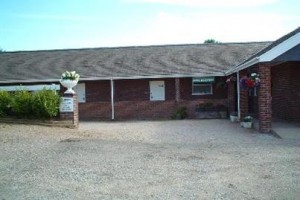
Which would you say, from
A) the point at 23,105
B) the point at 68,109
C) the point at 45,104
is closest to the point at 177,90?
the point at 68,109

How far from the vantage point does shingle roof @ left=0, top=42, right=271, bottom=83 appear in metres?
27.1

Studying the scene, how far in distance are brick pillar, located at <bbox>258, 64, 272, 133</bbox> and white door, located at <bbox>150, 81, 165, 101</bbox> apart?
1156 centimetres

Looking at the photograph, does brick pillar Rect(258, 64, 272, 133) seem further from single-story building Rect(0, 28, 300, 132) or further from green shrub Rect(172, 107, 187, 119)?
green shrub Rect(172, 107, 187, 119)

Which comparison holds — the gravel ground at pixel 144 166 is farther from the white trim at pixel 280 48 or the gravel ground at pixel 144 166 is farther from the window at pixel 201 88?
the window at pixel 201 88

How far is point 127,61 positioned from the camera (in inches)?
1153

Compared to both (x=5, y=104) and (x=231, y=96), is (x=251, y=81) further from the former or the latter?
(x=5, y=104)

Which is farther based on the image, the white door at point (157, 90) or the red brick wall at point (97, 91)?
the red brick wall at point (97, 91)

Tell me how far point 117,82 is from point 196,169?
18650mm

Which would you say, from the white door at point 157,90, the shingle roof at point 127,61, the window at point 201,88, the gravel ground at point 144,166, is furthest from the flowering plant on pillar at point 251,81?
the white door at point 157,90

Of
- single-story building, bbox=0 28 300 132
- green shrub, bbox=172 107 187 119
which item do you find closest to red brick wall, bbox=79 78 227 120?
single-story building, bbox=0 28 300 132

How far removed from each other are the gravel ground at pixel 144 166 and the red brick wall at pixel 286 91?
4.42m

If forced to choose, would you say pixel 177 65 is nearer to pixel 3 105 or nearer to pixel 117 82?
pixel 117 82

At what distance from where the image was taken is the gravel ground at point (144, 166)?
25.4ft

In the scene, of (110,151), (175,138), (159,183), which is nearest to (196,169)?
(159,183)
